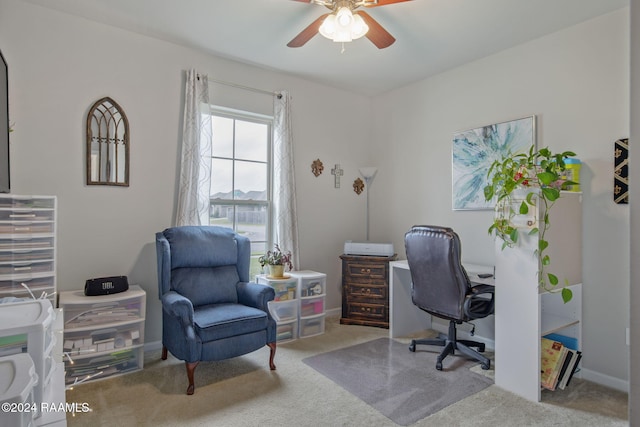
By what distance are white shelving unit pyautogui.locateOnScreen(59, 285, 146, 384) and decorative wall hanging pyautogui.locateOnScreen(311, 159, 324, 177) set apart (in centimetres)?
218

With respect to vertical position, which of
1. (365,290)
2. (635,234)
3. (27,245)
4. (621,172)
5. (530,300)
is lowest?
(365,290)

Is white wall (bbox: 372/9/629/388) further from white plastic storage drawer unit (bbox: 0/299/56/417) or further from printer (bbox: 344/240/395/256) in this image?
white plastic storage drawer unit (bbox: 0/299/56/417)

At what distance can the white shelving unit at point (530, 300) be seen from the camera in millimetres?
2410

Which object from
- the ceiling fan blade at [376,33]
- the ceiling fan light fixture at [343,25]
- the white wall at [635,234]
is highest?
the ceiling fan blade at [376,33]

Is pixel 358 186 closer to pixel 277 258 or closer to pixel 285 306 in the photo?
pixel 277 258

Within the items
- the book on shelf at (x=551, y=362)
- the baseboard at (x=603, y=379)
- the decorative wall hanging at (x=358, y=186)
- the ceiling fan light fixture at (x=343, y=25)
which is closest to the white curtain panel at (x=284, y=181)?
the decorative wall hanging at (x=358, y=186)

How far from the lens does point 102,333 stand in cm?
265

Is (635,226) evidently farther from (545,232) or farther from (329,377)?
(329,377)

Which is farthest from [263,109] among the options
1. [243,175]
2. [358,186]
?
[358,186]

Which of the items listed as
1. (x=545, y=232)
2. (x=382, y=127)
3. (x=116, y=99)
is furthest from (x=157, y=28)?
(x=545, y=232)

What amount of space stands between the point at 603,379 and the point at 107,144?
414 cm

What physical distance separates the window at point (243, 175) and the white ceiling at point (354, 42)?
0.63 metres

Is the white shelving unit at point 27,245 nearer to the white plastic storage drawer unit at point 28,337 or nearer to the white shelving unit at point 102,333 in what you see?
the white shelving unit at point 102,333

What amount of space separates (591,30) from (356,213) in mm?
2760
